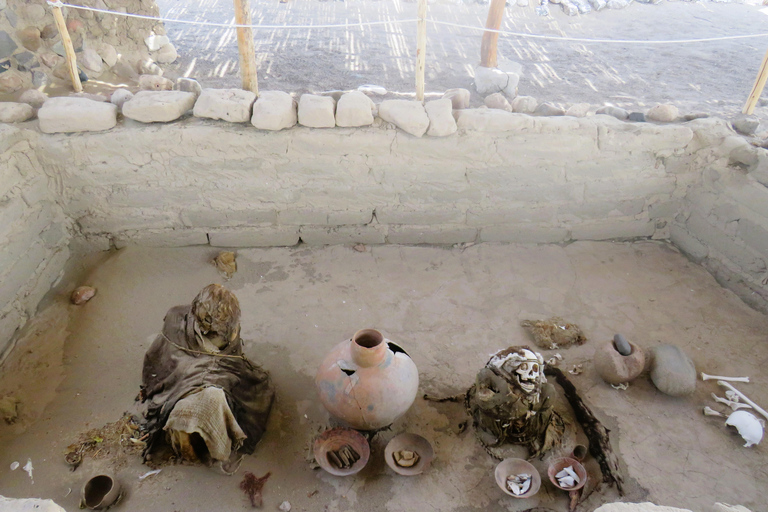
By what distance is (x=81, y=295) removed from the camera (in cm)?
420

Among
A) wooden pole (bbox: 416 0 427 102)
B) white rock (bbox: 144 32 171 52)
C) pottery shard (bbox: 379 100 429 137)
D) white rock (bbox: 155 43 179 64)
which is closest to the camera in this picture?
pottery shard (bbox: 379 100 429 137)

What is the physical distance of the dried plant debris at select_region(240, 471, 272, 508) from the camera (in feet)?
9.46

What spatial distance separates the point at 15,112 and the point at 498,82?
622 centimetres

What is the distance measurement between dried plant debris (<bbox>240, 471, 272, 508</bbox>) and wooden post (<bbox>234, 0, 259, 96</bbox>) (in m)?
3.24

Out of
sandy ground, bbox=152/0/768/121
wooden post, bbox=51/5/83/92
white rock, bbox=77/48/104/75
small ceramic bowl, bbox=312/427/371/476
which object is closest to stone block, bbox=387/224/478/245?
sandy ground, bbox=152/0/768/121

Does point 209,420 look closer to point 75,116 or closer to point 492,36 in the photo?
point 75,116

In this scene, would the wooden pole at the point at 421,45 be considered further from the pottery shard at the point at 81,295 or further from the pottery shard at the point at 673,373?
the pottery shard at the point at 81,295

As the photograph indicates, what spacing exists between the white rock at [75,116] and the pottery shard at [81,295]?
1349 millimetres

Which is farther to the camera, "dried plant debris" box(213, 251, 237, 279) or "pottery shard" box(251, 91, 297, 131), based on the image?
"dried plant debris" box(213, 251, 237, 279)

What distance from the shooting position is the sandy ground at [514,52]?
7.54 meters

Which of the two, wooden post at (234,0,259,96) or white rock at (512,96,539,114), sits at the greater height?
wooden post at (234,0,259,96)

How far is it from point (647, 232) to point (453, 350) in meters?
2.69

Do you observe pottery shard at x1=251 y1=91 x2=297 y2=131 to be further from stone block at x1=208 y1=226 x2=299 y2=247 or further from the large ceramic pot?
the large ceramic pot

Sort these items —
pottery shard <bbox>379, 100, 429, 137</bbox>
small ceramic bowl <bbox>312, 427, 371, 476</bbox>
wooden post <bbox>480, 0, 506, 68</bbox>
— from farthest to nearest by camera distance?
wooden post <bbox>480, 0, 506, 68</bbox> < pottery shard <bbox>379, 100, 429, 137</bbox> < small ceramic bowl <bbox>312, 427, 371, 476</bbox>
